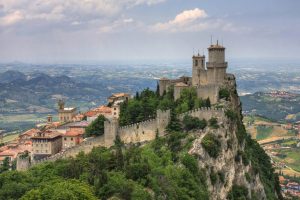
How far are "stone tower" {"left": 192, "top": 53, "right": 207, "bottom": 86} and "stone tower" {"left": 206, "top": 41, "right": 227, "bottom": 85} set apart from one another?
930mm

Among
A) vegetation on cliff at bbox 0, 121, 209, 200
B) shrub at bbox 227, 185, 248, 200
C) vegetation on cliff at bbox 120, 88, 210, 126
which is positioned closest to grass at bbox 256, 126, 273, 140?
vegetation on cliff at bbox 120, 88, 210, 126

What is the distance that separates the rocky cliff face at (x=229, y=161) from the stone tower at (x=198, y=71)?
11.1 ft

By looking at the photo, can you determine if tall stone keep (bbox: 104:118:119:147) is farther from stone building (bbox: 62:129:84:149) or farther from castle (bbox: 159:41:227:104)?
castle (bbox: 159:41:227:104)

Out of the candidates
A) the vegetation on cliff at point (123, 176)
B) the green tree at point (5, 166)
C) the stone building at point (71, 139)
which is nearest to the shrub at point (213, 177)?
the vegetation on cliff at point (123, 176)

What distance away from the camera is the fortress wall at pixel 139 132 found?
5759 cm

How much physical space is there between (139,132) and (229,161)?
11190 mm

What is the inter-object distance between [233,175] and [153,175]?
14.8 metres

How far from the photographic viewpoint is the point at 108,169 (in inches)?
1865

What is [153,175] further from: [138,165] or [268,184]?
[268,184]

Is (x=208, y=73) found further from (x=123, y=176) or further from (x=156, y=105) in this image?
(x=123, y=176)

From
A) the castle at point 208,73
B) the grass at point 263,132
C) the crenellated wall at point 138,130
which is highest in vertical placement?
the castle at point 208,73

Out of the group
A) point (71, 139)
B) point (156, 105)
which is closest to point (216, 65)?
point (156, 105)

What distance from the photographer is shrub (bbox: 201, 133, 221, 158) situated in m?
54.8

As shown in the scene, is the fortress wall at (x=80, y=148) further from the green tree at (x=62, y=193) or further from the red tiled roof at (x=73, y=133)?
the green tree at (x=62, y=193)
